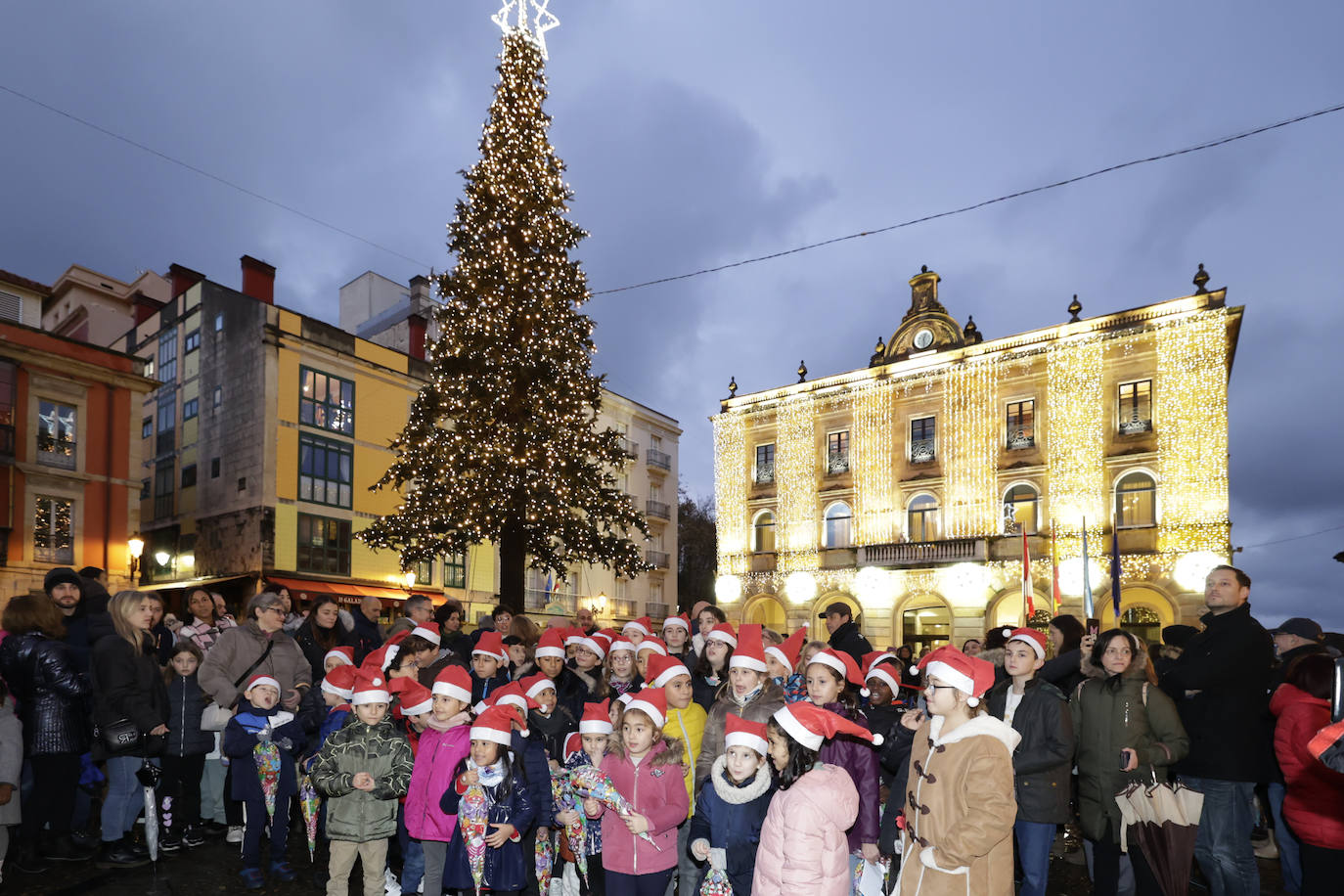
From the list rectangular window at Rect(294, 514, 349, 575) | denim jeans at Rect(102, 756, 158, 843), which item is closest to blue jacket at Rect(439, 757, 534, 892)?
denim jeans at Rect(102, 756, 158, 843)

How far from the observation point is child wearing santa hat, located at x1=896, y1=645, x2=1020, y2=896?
3.70 m

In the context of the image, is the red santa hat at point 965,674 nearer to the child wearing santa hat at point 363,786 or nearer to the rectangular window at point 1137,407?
the child wearing santa hat at point 363,786

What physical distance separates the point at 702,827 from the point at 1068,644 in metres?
4.25

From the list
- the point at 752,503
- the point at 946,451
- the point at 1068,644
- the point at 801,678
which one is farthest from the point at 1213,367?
the point at 801,678

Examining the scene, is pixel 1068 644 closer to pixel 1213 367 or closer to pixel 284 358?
pixel 1213 367

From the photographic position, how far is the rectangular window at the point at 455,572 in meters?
29.7

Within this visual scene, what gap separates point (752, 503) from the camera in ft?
117

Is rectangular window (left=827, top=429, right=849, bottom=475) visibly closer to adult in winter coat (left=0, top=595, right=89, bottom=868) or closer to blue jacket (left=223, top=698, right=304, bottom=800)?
blue jacket (left=223, top=698, right=304, bottom=800)

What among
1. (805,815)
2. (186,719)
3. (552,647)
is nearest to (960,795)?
(805,815)

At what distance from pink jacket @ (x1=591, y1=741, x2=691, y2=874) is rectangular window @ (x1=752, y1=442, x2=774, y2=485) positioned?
1204 inches

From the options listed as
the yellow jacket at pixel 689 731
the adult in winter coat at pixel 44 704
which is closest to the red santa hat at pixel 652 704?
the yellow jacket at pixel 689 731

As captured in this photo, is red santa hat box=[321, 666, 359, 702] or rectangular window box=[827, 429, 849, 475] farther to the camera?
rectangular window box=[827, 429, 849, 475]

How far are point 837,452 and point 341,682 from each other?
28.7m

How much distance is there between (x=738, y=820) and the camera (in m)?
4.50
